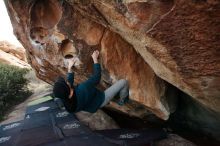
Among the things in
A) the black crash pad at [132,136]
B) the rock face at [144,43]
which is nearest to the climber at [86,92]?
the rock face at [144,43]

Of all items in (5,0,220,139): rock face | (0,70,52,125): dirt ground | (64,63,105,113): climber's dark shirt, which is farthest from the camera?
(0,70,52,125): dirt ground

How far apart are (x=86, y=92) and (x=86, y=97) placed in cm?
12

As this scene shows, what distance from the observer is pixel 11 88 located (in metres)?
15.9

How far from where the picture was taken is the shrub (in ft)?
49.0

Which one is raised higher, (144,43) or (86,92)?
(144,43)

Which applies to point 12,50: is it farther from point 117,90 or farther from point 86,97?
point 86,97

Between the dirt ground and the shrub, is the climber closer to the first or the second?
the dirt ground

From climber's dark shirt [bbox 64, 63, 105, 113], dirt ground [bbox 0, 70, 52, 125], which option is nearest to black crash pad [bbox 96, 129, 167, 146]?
climber's dark shirt [bbox 64, 63, 105, 113]

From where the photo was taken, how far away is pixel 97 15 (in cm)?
671

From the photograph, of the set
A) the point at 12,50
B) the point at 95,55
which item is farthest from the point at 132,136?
the point at 12,50

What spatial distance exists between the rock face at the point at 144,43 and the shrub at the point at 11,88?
474 cm

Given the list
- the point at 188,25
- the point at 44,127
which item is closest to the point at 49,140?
the point at 44,127

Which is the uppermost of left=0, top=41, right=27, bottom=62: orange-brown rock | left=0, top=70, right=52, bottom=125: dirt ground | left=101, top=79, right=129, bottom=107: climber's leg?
left=0, top=41, right=27, bottom=62: orange-brown rock

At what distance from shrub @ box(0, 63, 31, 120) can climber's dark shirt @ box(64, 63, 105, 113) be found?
7.60 metres
